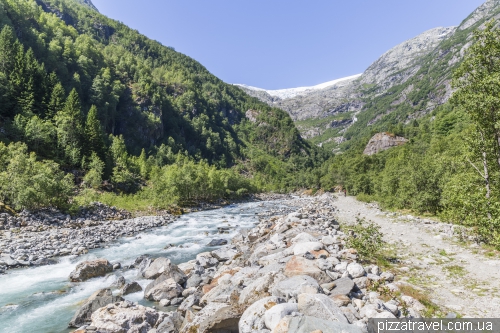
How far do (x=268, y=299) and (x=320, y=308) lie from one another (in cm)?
163

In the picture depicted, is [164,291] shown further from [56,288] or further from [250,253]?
[56,288]

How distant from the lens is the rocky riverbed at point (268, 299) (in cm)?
677

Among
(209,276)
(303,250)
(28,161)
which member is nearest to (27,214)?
(28,161)

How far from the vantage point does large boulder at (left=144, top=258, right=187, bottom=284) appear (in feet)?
45.7

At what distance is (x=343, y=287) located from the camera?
27.5 ft

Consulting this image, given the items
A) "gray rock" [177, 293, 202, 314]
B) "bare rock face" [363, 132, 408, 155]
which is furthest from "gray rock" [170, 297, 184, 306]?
"bare rock face" [363, 132, 408, 155]

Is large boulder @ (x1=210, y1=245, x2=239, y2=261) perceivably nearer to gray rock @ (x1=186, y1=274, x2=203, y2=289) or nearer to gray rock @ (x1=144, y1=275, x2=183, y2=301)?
gray rock @ (x1=186, y1=274, x2=203, y2=289)

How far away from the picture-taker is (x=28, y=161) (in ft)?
106

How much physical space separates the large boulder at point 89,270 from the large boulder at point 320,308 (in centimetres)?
1434

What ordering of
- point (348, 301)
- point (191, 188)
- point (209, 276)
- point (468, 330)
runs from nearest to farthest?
point (468, 330) < point (348, 301) < point (209, 276) < point (191, 188)

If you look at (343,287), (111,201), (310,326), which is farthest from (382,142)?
(310,326)

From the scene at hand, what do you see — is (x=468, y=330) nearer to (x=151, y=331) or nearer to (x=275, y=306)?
(x=275, y=306)

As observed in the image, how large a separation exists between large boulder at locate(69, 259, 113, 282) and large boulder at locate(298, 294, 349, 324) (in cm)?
1434

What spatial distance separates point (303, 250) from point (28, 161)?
1464 inches
